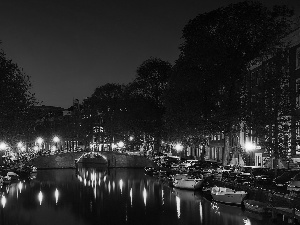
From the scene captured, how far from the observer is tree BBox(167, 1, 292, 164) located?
46.4 m

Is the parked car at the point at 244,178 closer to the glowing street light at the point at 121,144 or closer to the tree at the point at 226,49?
the tree at the point at 226,49

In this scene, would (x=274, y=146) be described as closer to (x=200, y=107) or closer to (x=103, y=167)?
(x=200, y=107)

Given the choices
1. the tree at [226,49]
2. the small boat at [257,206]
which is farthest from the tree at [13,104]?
the small boat at [257,206]

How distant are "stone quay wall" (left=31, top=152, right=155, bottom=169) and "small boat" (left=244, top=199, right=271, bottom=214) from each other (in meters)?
46.1

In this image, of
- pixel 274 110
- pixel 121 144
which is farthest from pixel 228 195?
pixel 121 144

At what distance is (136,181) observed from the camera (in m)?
60.9

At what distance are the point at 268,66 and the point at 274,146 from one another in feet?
25.1

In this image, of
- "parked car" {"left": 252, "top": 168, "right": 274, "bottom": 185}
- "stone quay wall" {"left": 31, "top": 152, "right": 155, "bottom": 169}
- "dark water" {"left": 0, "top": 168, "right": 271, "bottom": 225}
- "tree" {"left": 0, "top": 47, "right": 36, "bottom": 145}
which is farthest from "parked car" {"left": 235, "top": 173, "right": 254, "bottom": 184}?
"stone quay wall" {"left": 31, "top": 152, "right": 155, "bottom": 169}

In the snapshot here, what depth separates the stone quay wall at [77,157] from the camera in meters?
80.5

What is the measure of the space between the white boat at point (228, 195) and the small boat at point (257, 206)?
61.7 inches

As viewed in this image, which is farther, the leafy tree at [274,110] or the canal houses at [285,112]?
the canal houses at [285,112]

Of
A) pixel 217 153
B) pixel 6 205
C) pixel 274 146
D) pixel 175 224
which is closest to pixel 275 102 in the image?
pixel 274 146

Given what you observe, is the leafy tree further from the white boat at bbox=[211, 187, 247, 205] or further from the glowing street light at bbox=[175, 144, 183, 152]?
the glowing street light at bbox=[175, 144, 183, 152]

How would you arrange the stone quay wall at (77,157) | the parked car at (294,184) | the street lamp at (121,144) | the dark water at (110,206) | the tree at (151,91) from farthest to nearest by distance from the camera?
1. the street lamp at (121,144)
2. the stone quay wall at (77,157)
3. the tree at (151,91)
4. the dark water at (110,206)
5. the parked car at (294,184)
